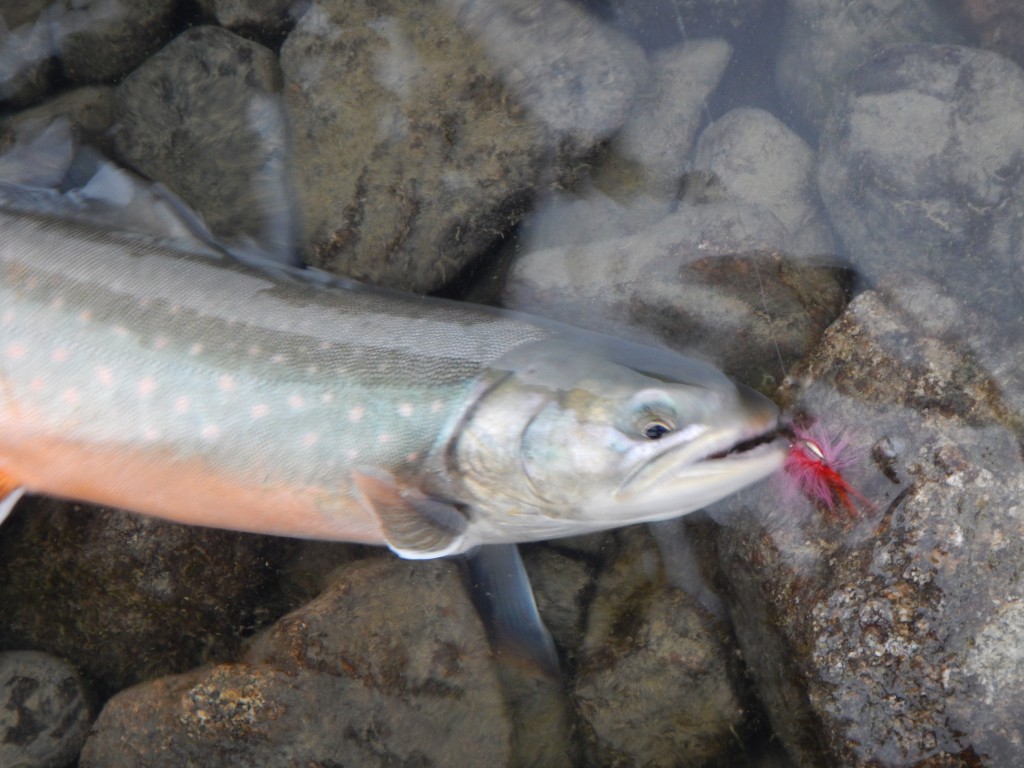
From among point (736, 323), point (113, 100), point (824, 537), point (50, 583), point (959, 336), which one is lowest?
point (50, 583)

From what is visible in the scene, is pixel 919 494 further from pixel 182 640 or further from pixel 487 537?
pixel 182 640

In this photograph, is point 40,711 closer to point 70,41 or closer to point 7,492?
point 7,492

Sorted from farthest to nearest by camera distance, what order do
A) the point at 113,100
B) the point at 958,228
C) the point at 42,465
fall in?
the point at 113,100 → the point at 958,228 → the point at 42,465

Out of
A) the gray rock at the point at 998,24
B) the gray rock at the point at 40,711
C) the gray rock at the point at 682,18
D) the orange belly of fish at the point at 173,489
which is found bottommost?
the gray rock at the point at 40,711

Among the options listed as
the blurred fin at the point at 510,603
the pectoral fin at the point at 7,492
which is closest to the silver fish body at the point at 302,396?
the pectoral fin at the point at 7,492

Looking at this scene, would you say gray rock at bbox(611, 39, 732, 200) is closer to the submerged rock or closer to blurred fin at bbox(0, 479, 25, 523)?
the submerged rock

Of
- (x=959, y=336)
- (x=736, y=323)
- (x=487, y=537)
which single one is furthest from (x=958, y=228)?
(x=487, y=537)

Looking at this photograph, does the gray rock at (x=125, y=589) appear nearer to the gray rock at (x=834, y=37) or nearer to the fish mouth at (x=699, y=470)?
the fish mouth at (x=699, y=470)

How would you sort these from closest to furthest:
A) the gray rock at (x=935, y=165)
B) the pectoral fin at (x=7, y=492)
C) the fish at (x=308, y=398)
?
the fish at (x=308, y=398) → the pectoral fin at (x=7, y=492) → the gray rock at (x=935, y=165)
